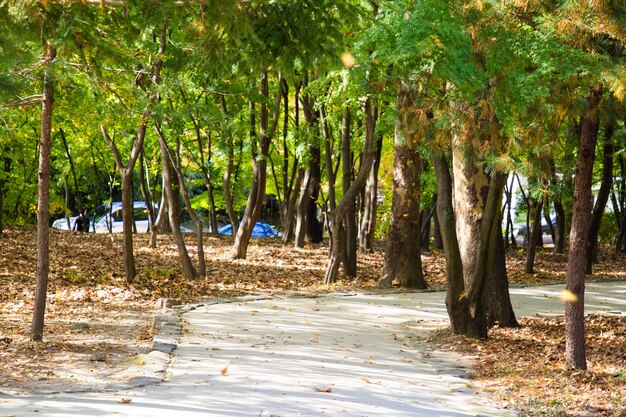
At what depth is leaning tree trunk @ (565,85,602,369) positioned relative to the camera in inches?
358

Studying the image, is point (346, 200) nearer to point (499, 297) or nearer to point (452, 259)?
point (499, 297)

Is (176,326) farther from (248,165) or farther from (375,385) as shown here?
(248,165)

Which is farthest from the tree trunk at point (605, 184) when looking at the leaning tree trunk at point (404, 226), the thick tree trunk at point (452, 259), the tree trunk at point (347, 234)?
the thick tree trunk at point (452, 259)

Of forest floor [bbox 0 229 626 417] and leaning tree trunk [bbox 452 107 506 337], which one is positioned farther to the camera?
leaning tree trunk [bbox 452 107 506 337]

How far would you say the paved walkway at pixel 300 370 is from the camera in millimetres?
7145

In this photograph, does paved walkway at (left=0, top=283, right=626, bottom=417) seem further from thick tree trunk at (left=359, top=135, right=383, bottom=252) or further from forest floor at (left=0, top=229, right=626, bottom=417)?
thick tree trunk at (left=359, top=135, right=383, bottom=252)

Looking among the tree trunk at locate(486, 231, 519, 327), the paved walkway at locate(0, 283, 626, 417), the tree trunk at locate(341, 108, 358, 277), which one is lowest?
the paved walkway at locate(0, 283, 626, 417)

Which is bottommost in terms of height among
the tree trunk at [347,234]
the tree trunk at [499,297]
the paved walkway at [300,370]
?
the paved walkway at [300,370]

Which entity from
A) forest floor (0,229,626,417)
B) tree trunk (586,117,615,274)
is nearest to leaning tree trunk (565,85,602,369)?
forest floor (0,229,626,417)

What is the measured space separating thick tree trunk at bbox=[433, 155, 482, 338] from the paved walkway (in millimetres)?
671

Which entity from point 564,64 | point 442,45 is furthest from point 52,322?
point 564,64

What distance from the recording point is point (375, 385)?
28.0ft

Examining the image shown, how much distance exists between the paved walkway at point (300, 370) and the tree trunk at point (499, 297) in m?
0.91

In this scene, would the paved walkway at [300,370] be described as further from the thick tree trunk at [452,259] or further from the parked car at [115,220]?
the parked car at [115,220]
